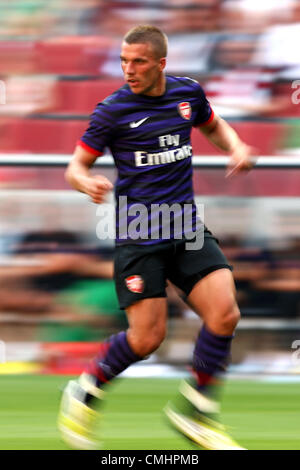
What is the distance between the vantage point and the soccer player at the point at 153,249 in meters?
3.78

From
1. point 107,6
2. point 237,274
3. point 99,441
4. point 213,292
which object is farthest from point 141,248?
point 107,6

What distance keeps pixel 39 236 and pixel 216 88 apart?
1.46 metres

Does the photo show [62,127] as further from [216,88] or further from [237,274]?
[237,274]

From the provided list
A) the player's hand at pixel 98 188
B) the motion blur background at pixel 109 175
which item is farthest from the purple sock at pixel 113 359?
the motion blur background at pixel 109 175

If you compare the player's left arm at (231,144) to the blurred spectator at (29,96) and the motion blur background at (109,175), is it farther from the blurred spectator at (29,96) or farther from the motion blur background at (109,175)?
the blurred spectator at (29,96)

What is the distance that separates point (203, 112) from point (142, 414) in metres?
1.56

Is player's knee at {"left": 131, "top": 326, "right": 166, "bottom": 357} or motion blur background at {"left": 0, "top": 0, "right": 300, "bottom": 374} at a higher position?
motion blur background at {"left": 0, "top": 0, "right": 300, "bottom": 374}

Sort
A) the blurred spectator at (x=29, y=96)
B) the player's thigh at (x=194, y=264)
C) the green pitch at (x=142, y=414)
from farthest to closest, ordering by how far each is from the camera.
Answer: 1. the blurred spectator at (x=29, y=96)
2. the green pitch at (x=142, y=414)
3. the player's thigh at (x=194, y=264)

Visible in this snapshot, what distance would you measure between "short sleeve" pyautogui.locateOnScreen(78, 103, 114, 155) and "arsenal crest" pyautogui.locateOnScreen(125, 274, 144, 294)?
0.51 m

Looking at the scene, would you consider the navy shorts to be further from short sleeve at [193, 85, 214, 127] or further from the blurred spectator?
the blurred spectator

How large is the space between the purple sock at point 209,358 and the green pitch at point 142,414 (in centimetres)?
30

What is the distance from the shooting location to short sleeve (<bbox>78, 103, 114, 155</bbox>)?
12.3 ft

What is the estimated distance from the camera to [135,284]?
150 inches

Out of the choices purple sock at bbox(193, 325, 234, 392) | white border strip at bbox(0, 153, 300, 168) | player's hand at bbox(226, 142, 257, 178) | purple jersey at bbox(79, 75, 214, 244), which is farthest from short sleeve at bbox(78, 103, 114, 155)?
white border strip at bbox(0, 153, 300, 168)
